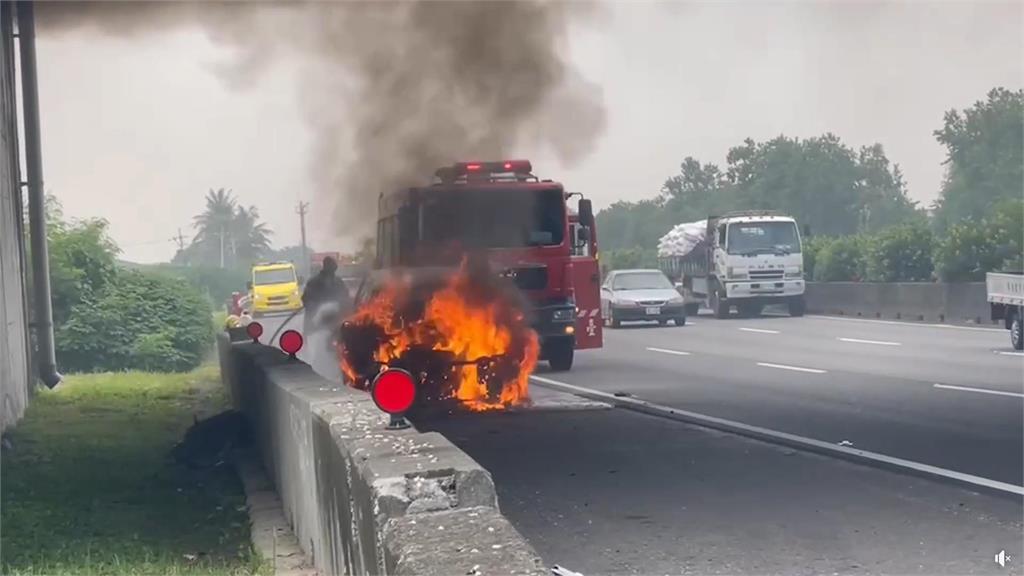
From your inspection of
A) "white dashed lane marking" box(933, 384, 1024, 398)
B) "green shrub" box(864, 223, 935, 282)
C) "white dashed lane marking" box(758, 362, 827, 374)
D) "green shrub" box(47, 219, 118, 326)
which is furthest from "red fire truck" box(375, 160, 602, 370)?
"green shrub" box(864, 223, 935, 282)

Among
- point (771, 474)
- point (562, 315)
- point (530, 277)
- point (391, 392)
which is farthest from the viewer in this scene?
point (562, 315)

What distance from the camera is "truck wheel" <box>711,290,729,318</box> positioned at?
34250mm

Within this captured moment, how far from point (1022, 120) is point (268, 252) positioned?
32.5m

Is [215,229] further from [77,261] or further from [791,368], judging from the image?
[791,368]

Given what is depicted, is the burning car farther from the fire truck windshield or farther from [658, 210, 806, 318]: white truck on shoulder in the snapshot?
[658, 210, 806, 318]: white truck on shoulder

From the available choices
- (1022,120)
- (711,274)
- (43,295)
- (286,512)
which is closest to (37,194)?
(43,295)

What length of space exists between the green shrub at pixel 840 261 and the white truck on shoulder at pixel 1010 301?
15969mm

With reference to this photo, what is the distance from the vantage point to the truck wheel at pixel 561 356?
59.5ft

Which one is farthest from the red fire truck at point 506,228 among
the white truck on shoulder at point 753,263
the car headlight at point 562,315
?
the white truck on shoulder at point 753,263

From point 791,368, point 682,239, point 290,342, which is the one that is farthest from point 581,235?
point 682,239

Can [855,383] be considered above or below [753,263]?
below

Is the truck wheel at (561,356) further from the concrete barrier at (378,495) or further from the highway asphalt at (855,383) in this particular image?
the concrete barrier at (378,495)

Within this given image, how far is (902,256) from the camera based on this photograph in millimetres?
34562

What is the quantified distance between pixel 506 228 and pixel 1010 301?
8.45 m
